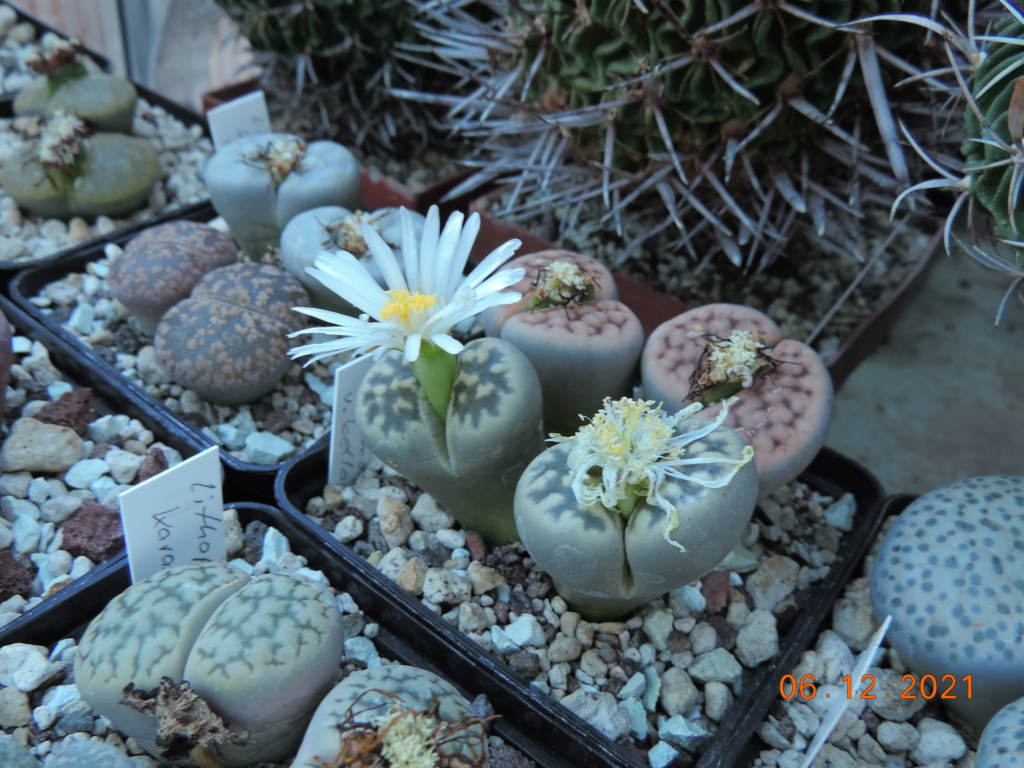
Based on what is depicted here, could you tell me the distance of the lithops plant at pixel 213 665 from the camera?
76cm

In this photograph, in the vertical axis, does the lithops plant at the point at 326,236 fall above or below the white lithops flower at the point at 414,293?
below

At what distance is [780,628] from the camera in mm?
1026

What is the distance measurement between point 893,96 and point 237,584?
1.04 m

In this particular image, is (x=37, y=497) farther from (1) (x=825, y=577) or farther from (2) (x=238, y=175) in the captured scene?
(1) (x=825, y=577)

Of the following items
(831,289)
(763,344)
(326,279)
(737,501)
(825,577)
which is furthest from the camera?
(831,289)

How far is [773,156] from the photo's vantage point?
1.23 meters

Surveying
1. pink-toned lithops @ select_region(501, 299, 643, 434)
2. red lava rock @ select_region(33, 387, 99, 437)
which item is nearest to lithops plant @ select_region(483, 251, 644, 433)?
pink-toned lithops @ select_region(501, 299, 643, 434)

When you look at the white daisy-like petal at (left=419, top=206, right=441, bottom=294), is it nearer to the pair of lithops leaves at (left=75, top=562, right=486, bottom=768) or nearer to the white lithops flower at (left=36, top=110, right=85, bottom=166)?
the pair of lithops leaves at (left=75, top=562, right=486, bottom=768)

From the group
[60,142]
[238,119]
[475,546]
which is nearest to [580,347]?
[475,546]

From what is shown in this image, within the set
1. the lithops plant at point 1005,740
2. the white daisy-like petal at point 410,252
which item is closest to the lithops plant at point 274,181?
the white daisy-like petal at point 410,252

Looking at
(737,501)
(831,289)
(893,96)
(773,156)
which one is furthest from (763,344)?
(831,289)

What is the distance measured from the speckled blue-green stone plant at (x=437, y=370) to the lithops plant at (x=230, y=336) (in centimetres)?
35

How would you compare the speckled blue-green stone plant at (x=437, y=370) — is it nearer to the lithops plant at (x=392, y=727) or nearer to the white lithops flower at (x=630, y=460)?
the white lithops flower at (x=630, y=460)

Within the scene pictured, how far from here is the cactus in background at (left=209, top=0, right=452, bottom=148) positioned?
62.6 inches
